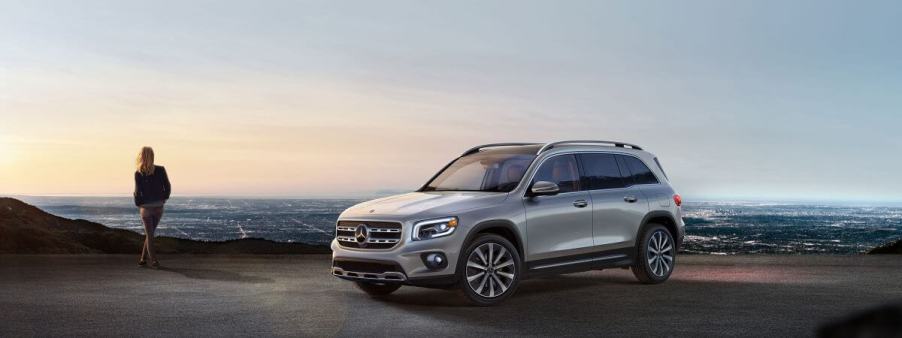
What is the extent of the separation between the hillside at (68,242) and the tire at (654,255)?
27.9ft

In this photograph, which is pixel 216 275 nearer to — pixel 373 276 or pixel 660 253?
pixel 373 276

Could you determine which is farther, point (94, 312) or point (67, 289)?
point (67, 289)

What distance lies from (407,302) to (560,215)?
84.9 inches

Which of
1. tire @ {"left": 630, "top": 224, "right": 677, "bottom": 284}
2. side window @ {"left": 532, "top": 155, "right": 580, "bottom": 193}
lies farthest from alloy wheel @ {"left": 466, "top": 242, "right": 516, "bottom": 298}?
tire @ {"left": 630, "top": 224, "right": 677, "bottom": 284}

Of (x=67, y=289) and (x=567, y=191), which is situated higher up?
(x=567, y=191)

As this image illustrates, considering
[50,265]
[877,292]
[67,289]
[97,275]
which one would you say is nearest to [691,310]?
[877,292]

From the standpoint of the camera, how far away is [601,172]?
12.2m

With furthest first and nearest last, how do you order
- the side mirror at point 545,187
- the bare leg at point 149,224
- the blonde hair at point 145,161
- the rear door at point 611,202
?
the bare leg at point 149,224 → the blonde hair at point 145,161 → the rear door at point 611,202 → the side mirror at point 545,187

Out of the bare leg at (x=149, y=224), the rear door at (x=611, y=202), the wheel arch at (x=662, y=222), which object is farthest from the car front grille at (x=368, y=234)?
the bare leg at (x=149, y=224)

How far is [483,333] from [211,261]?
9.47 metres

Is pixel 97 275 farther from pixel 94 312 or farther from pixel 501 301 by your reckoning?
pixel 501 301

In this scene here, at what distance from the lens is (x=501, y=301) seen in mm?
10555

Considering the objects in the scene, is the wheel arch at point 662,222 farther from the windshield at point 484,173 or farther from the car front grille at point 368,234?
the car front grille at point 368,234

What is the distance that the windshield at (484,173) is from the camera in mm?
11164
